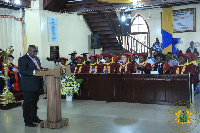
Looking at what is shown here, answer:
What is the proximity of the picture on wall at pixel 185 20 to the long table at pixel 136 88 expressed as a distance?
8.85m

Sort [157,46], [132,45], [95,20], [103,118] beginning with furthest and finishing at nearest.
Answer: [132,45] < [157,46] < [95,20] < [103,118]

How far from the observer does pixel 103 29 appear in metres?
14.4

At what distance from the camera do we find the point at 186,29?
15.4 metres

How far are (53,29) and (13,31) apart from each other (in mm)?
1754

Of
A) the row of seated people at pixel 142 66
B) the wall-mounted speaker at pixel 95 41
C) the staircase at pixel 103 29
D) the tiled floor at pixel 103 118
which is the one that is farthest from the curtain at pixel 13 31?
the wall-mounted speaker at pixel 95 41

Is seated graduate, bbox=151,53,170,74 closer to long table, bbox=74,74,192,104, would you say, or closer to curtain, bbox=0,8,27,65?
long table, bbox=74,74,192,104

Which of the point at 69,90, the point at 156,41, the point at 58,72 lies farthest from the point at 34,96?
the point at 156,41

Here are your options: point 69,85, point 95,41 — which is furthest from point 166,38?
point 69,85

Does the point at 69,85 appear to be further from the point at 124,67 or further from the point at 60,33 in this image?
the point at 60,33

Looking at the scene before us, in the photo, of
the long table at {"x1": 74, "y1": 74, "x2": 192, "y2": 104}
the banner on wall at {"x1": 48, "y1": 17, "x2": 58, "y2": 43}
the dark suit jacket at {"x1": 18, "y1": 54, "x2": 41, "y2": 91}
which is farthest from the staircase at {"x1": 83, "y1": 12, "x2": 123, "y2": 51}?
the dark suit jacket at {"x1": 18, "y1": 54, "x2": 41, "y2": 91}

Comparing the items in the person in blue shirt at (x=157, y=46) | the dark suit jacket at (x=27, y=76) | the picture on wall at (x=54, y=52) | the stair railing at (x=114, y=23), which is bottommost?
the dark suit jacket at (x=27, y=76)

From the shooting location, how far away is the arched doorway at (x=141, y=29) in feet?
55.3

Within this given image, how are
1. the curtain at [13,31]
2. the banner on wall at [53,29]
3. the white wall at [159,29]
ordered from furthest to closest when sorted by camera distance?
the white wall at [159,29]
the banner on wall at [53,29]
the curtain at [13,31]

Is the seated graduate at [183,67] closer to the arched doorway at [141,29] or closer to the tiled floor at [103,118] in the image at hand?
the tiled floor at [103,118]
